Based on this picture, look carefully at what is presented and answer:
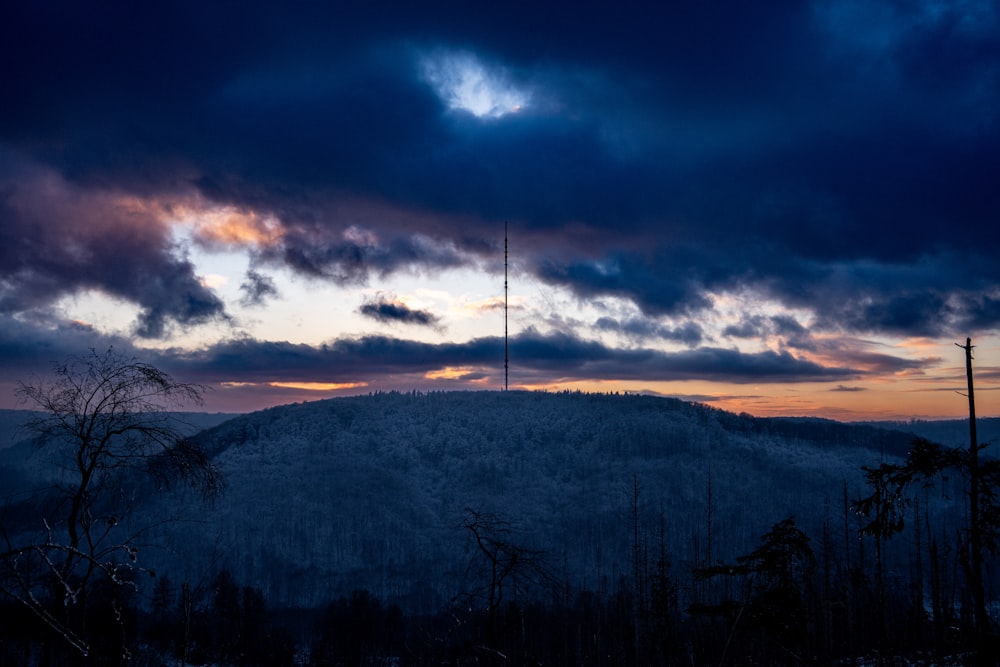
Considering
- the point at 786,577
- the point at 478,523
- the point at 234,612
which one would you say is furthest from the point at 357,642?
the point at 478,523

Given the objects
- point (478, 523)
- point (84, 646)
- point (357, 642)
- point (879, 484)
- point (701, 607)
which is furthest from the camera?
point (357, 642)

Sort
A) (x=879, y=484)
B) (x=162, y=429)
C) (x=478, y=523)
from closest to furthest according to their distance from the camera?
(x=162, y=429), (x=478, y=523), (x=879, y=484)

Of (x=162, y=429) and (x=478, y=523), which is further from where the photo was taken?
(x=478, y=523)

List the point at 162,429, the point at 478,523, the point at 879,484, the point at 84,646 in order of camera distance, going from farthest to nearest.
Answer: the point at 879,484, the point at 478,523, the point at 162,429, the point at 84,646

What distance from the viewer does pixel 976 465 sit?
539 inches

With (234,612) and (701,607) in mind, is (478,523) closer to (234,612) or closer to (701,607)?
(701,607)

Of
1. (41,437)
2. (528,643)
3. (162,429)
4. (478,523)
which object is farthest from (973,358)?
(528,643)

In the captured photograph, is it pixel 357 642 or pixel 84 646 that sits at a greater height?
pixel 84 646

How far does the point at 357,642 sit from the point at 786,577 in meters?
90.8

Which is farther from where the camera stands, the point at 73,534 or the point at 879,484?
the point at 879,484

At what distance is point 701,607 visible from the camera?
18.5m

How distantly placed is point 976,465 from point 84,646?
51.3 feet

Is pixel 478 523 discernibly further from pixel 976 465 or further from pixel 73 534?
pixel 976 465

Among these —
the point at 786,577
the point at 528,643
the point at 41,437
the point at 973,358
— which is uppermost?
the point at 973,358
